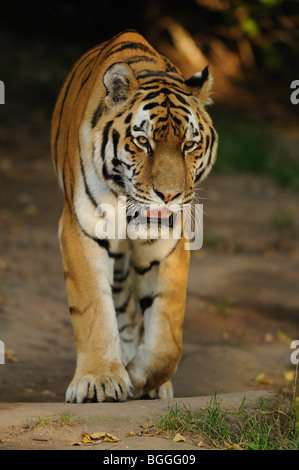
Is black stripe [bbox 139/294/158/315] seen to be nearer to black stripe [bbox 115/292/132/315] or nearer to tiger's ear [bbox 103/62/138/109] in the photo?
black stripe [bbox 115/292/132/315]

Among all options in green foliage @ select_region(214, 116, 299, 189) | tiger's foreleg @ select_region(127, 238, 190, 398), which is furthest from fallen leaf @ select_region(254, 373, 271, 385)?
green foliage @ select_region(214, 116, 299, 189)

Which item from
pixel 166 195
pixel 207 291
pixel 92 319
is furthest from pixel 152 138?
pixel 207 291

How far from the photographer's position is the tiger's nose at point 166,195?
3586 millimetres

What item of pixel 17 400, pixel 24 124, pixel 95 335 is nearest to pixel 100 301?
pixel 95 335

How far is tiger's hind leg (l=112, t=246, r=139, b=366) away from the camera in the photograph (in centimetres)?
483

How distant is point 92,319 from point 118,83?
1.13 metres

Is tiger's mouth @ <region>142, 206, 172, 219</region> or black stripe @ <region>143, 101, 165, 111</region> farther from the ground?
black stripe @ <region>143, 101, 165, 111</region>

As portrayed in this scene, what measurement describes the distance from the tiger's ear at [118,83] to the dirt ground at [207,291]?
1647mm

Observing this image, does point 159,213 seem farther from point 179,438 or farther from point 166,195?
point 179,438

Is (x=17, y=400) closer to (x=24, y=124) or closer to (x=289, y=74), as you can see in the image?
(x=24, y=124)

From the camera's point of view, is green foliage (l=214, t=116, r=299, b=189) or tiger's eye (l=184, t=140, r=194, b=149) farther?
green foliage (l=214, t=116, r=299, b=189)

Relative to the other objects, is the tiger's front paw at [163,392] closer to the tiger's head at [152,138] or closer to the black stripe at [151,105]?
the tiger's head at [152,138]

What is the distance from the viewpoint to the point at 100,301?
395 centimetres

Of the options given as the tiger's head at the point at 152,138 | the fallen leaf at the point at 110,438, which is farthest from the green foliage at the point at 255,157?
the fallen leaf at the point at 110,438
